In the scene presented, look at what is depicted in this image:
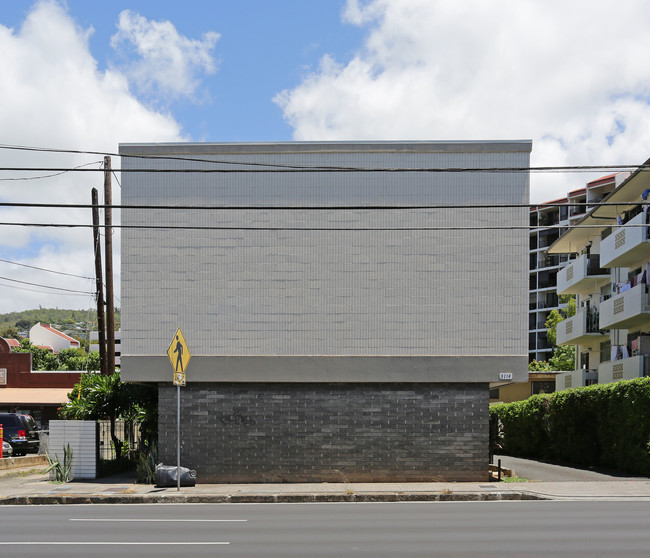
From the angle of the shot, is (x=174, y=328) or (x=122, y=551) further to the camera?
(x=174, y=328)

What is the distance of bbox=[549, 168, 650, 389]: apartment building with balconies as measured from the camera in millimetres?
32281

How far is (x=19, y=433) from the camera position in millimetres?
35469

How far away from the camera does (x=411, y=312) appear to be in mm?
20562

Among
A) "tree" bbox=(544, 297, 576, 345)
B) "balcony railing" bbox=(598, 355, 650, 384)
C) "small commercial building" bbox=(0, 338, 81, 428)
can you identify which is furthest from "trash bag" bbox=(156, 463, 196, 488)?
"tree" bbox=(544, 297, 576, 345)

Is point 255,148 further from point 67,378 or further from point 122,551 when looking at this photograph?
point 67,378

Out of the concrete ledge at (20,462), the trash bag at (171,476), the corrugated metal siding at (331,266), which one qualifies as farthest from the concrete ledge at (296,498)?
the concrete ledge at (20,462)

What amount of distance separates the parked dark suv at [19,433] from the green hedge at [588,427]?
67.2 ft

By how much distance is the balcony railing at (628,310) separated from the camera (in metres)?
32.1

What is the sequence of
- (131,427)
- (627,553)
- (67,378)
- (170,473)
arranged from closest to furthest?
(627,553) → (170,473) → (131,427) → (67,378)

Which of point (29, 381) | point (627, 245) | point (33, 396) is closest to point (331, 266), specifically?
point (627, 245)

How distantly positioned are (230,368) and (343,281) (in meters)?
3.46

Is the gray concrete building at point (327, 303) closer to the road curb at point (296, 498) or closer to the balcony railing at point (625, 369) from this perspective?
the road curb at point (296, 498)

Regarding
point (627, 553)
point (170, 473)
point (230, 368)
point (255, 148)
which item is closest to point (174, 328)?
point (230, 368)

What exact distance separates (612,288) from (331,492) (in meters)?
25.3
